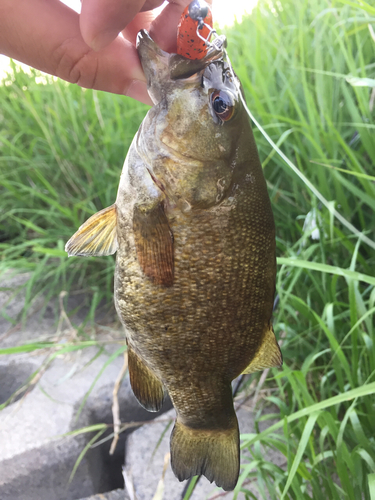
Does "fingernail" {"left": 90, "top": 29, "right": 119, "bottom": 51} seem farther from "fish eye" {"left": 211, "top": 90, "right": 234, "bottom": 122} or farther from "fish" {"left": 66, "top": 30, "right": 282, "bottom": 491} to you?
"fish eye" {"left": 211, "top": 90, "right": 234, "bottom": 122}

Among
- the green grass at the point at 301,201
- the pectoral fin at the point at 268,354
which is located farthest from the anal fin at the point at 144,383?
the green grass at the point at 301,201

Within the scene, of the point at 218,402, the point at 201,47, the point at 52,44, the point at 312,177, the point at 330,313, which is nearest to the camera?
the point at 201,47

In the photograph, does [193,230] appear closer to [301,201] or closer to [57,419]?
[301,201]

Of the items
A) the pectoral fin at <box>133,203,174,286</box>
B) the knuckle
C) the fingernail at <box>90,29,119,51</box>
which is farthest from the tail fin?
the knuckle

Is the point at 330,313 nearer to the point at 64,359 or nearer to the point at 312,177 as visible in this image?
the point at 312,177

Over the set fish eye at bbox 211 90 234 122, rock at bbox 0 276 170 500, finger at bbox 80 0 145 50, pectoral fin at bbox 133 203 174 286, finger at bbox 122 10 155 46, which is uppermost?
finger at bbox 122 10 155 46

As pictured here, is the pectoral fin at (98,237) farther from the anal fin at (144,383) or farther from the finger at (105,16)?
the finger at (105,16)

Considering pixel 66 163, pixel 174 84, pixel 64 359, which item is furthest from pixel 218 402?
pixel 66 163
